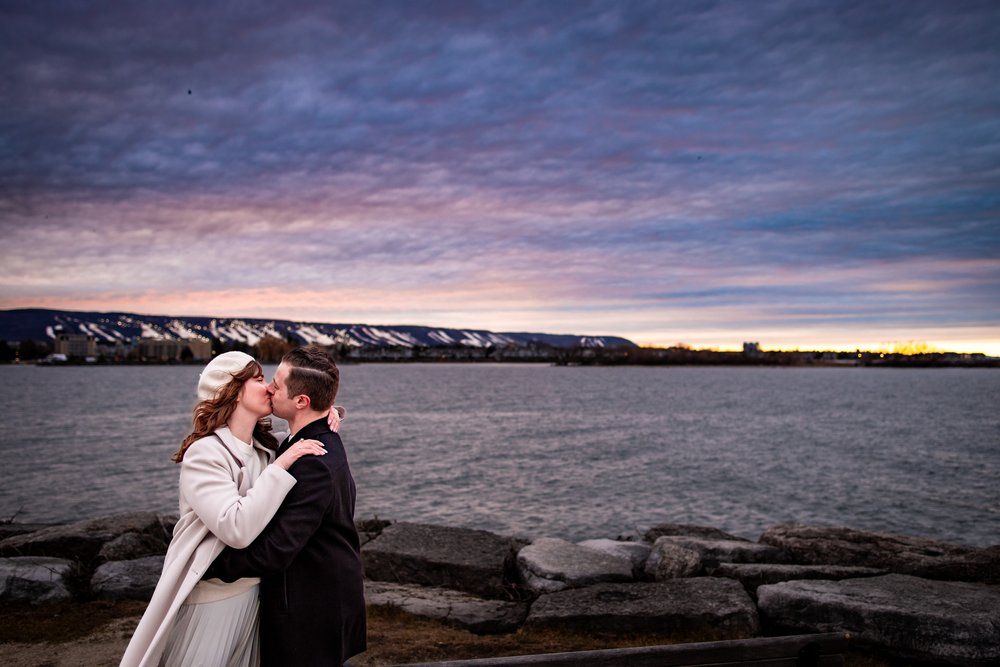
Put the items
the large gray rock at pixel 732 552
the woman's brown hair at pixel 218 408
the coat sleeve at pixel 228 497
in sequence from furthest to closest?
the large gray rock at pixel 732 552 → the woman's brown hair at pixel 218 408 → the coat sleeve at pixel 228 497

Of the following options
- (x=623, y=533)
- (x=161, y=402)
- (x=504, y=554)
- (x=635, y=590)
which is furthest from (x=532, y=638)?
(x=161, y=402)

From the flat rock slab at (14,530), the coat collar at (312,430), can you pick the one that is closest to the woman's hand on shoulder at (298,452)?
the coat collar at (312,430)

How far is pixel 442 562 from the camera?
9.04 m

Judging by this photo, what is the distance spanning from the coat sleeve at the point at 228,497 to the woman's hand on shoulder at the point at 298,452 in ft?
0.13

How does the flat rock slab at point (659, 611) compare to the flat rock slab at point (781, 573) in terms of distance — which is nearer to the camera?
the flat rock slab at point (659, 611)

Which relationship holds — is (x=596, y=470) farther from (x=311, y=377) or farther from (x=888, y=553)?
(x=311, y=377)

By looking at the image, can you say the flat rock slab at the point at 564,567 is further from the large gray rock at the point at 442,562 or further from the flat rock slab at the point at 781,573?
the flat rock slab at the point at 781,573

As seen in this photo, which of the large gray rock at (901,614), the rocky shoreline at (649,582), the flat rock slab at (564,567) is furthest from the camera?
the flat rock slab at (564,567)

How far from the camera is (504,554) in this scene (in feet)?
31.5

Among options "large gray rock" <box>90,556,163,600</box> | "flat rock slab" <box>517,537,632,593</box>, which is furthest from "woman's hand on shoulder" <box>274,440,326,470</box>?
"flat rock slab" <box>517,537,632,593</box>

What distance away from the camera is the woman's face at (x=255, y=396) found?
344 cm

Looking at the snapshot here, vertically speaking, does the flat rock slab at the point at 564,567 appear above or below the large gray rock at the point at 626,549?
above

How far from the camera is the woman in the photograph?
10.2ft

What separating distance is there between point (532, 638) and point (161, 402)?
71.3 m
